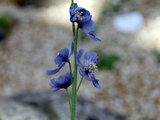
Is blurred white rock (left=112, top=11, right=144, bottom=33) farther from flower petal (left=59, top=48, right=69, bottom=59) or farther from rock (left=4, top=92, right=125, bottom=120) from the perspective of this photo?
flower petal (left=59, top=48, right=69, bottom=59)

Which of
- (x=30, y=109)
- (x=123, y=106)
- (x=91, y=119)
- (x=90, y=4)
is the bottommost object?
(x=123, y=106)

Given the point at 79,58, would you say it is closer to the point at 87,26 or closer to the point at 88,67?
the point at 88,67

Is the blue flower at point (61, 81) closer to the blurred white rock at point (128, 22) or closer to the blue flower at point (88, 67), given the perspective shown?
the blue flower at point (88, 67)

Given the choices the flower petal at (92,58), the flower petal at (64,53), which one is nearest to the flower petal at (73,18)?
the flower petal at (64,53)

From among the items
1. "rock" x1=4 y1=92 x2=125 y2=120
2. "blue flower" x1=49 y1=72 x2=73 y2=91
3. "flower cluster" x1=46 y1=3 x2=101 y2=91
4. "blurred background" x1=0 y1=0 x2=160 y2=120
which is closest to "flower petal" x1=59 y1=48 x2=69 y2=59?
"flower cluster" x1=46 y1=3 x2=101 y2=91

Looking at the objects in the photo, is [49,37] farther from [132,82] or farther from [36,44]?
[132,82]

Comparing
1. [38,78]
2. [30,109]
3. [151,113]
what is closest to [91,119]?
[30,109]

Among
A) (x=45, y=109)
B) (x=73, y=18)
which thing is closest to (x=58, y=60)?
(x=73, y=18)
